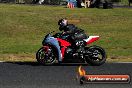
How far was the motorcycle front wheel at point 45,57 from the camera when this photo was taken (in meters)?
15.5

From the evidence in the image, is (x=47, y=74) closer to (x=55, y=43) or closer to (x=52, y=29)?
(x=55, y=43)

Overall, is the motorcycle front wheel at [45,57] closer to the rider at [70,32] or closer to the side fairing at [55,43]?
the side fairing at [55,43]

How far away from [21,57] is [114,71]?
5201mm

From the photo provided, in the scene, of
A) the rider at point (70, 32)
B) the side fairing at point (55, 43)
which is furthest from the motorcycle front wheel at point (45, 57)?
the rider at point (70, 32)

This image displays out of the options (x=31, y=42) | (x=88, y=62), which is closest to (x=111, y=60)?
(x=88, y=62)

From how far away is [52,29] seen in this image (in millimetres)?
29203

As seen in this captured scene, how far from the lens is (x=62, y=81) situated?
40.0ft

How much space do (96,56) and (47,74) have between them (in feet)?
8.15

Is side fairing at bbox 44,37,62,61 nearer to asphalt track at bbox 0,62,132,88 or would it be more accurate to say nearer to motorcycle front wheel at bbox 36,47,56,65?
motorcycle front wheel at bbox 36,47,56,65

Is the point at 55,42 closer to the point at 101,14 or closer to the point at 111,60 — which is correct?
the point at 111,60

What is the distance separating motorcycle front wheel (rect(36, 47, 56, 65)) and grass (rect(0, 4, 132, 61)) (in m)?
2.85

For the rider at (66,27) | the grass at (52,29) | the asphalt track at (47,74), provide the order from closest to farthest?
the asphalt track at (47,74) < the rider at (66,27) < the grass at (52,29)

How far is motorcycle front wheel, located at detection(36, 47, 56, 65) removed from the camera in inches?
612

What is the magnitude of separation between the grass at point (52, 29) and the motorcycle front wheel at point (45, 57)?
2.85 metres
